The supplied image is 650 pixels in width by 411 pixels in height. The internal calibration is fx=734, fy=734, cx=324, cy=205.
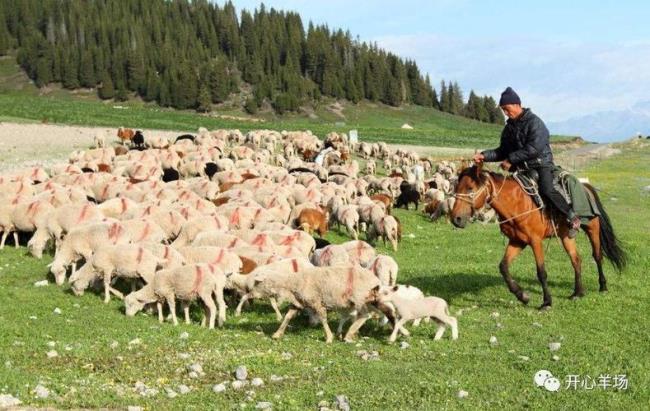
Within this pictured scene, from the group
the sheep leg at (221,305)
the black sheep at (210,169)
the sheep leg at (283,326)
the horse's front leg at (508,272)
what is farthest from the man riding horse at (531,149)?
the black sheep at (210,169)

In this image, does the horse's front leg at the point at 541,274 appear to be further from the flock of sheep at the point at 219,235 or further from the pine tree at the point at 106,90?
the pine tree at the point at 106,90

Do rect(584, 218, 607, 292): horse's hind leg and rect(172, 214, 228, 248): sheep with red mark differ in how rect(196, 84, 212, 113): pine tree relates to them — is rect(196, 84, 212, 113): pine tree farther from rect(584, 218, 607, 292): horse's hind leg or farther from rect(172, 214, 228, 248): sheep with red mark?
rect(584, 218, 607, 292): horse's hind leg

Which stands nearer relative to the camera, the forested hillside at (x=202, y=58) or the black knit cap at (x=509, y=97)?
the black knit cap at (x=509, y=97)

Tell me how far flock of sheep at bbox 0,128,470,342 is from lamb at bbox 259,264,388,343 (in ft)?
0.06

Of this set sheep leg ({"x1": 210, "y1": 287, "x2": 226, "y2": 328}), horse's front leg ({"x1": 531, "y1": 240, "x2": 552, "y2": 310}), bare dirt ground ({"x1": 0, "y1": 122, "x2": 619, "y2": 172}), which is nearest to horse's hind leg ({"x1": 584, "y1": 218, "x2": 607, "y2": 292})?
horse's front leg ({"x1": 531, "y1": 240, "x2": 552, "y2": 310})

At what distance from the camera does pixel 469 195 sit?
13297mm

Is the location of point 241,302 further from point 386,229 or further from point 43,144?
point 43,144

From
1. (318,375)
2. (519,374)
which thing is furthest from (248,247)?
(519,374)

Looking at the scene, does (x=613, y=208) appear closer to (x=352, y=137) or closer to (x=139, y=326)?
(x=352, y=137)

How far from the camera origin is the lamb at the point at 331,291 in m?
11.2

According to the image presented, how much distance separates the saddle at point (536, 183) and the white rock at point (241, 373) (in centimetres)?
687

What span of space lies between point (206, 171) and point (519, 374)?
22.2 metres

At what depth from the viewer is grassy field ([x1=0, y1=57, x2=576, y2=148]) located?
223 ft

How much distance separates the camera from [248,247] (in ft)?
48.0
